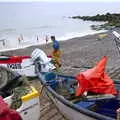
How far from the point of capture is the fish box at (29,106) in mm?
7584

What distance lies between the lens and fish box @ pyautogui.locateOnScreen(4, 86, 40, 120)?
7584 millimetres

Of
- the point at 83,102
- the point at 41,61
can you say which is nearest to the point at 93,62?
the point at 41,61

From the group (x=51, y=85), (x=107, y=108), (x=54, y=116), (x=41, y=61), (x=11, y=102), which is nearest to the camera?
(x=11, y=102)

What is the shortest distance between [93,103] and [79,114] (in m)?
0.75

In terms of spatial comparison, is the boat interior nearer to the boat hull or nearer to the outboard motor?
the boat hull

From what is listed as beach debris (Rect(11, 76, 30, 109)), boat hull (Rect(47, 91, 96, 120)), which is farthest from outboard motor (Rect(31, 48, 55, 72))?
beach debris (Rect(11, 76, 30, 109))

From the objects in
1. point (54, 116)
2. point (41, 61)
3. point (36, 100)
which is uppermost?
point (41, 61)

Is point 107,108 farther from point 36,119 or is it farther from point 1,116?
point 1,116

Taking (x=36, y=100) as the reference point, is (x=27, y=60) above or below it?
above

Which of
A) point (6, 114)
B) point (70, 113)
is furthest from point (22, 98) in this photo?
point (6, 114)

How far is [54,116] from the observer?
9.75 metres

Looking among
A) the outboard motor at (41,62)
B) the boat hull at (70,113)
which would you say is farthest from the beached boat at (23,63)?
the boat hull at (70,113)

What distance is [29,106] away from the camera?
7.76 m

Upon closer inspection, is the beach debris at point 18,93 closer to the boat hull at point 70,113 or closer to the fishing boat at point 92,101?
the fishing boat at point 92,101
